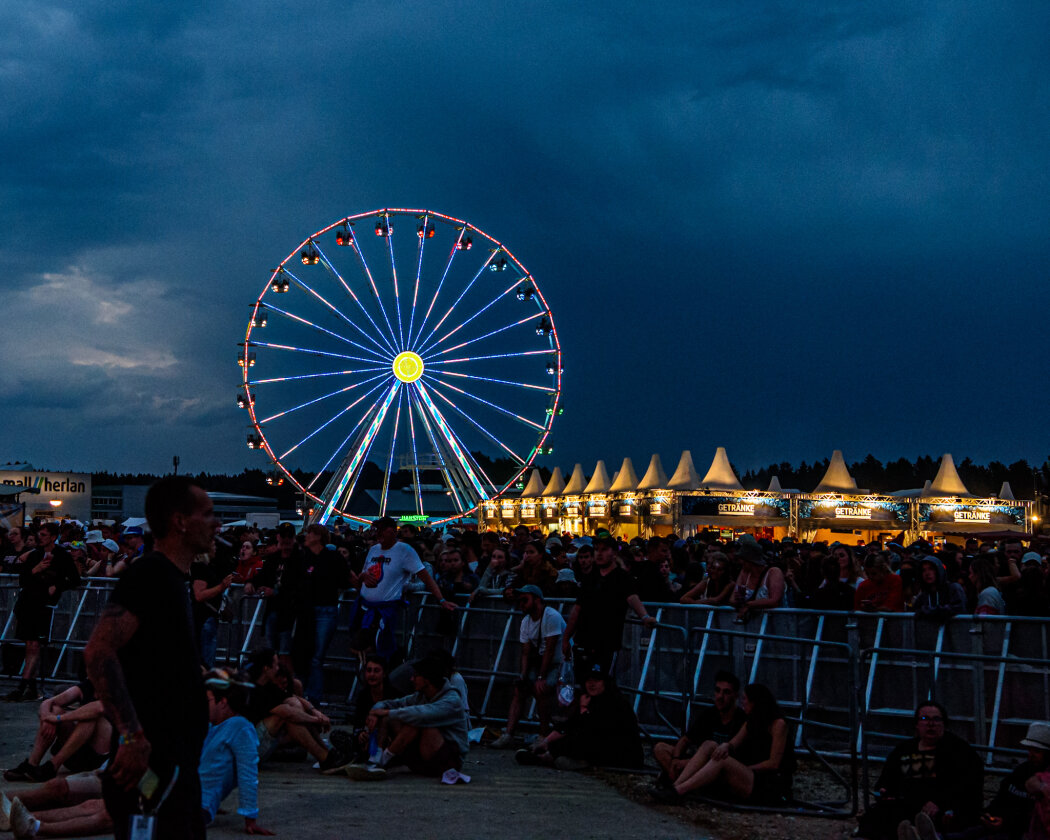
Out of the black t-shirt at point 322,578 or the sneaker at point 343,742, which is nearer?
the sneaker at point 343,742

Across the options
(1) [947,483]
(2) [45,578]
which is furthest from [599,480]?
(2) [45,578]

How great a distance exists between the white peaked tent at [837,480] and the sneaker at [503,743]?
35474 millimetres

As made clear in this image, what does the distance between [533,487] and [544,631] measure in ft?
180

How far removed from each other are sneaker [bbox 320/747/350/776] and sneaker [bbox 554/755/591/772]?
172cm

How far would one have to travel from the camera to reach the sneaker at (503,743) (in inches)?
394

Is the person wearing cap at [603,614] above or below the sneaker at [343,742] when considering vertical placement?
above

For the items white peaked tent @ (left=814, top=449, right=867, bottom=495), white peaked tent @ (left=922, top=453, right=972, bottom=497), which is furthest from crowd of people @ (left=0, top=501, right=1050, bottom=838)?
white peaked tent @ (left=922, top=453, right=972, bottom=497)

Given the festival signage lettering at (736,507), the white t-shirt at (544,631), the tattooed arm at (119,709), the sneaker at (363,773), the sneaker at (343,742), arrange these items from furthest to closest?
the festival signage lettering at (736,507) < the white t-shirt at (544,631) < the sneaker at (343,742) < the sneaker at (363,773) < the tattooed arm at (119,709)

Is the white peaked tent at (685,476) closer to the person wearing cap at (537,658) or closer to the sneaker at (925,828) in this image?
the person wearing cap at (537,658)

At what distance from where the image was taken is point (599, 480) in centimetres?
5616

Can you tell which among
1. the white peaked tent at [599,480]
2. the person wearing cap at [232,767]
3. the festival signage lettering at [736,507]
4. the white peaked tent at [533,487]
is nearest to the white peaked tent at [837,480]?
the festival signage lettering at [736,507]

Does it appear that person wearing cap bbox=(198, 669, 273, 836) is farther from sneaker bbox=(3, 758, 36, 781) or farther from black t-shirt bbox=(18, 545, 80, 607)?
black t-shirt bbox=(18, 545, 80, 607)

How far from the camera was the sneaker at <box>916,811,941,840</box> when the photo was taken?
19.5 ft

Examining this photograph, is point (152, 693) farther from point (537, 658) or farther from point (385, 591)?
point (385, 591)
